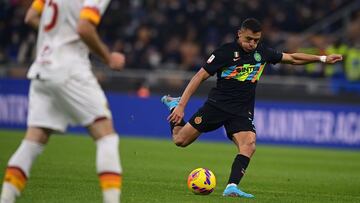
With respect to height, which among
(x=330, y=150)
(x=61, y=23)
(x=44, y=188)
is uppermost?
(x=61, y=23)

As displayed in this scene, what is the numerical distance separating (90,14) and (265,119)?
1608 centimetres

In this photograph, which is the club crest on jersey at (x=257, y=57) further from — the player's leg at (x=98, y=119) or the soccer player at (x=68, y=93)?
the player's leg at (x=98, y=119)

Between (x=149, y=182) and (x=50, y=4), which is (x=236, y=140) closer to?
(x=149, y=182)

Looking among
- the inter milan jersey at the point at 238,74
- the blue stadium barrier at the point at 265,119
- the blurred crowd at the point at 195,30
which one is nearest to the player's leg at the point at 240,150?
the inter milan jersey at the point at 238,74

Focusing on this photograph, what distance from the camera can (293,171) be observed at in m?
14.6

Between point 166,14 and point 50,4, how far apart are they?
19350mm

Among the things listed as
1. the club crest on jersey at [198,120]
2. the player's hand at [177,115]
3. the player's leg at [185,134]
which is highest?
the player's hand at [177,115]

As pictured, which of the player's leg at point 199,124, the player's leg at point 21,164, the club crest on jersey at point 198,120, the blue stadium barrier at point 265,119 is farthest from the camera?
the blue stadium barrier at point 265,119

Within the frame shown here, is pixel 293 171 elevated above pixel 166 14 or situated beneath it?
situated beneath

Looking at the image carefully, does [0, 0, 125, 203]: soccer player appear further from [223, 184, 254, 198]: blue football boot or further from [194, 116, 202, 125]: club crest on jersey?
[194, 116, 202, 125]: club crest on jersey

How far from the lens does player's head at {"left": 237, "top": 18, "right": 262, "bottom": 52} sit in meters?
9.95

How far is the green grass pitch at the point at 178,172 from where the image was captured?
31.2 ft

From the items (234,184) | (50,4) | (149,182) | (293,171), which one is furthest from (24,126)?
(50,4)

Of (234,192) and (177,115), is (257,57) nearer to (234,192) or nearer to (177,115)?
(177,115)
